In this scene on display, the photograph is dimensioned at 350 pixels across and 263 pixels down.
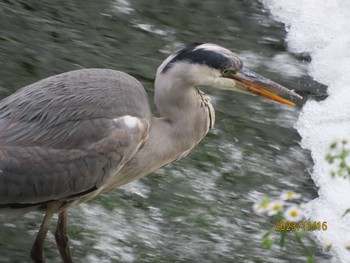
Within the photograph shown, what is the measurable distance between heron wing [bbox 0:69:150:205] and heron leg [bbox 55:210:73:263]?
1.08ft

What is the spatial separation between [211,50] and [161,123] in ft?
1.69

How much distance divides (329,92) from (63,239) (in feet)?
12.7

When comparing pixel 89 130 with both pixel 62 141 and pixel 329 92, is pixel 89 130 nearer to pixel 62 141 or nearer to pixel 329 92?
pixel 62 141

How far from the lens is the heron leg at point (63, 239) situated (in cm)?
589

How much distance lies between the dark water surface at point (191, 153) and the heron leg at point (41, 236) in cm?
20

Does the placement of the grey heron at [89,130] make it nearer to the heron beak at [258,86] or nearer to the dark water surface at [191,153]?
the heron beak at [258,86]

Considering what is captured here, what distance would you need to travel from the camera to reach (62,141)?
5.54 meters

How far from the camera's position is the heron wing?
551cm

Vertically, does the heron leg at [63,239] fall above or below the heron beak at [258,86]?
below

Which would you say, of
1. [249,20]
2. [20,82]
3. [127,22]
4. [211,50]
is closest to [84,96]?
[211,50]
